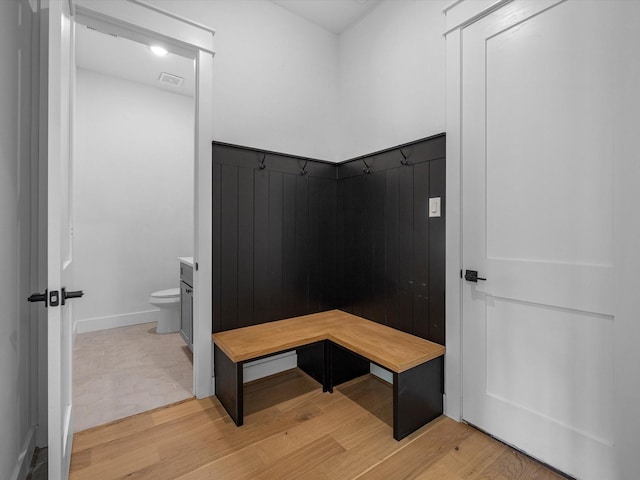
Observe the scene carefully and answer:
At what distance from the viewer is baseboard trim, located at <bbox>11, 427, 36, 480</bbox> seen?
1.40 m

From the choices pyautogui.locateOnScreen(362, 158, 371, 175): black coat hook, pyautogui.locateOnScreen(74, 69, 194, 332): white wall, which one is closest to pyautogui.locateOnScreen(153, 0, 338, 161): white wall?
pyautogui.locateOnScreen(362, 158, 371, 175): black coat hook

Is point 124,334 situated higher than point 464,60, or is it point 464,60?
point 464,60

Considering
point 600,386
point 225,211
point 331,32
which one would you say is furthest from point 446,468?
point 331,32

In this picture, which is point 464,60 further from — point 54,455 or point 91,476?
point 91,476

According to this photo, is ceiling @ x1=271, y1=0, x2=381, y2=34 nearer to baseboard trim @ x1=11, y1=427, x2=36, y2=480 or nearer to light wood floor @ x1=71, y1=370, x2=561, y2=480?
light wood floor @ x1=71, y1=370, x2=561, y2=480

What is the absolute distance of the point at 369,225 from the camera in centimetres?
257

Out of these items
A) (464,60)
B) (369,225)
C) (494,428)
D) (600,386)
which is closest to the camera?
(600,386)

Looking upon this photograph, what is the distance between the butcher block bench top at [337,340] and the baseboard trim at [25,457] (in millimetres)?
982

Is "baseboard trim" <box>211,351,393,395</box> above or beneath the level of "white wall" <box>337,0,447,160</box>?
beneath

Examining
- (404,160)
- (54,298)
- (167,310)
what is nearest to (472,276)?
(404,160)

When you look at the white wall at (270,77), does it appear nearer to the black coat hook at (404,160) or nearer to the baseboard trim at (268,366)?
the black coat hook at (404,160)

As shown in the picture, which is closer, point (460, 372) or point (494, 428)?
point (494, 428)

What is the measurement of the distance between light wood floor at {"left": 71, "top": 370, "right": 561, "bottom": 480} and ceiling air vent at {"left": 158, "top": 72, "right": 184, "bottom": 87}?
353cm

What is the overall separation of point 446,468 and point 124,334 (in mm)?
3447
